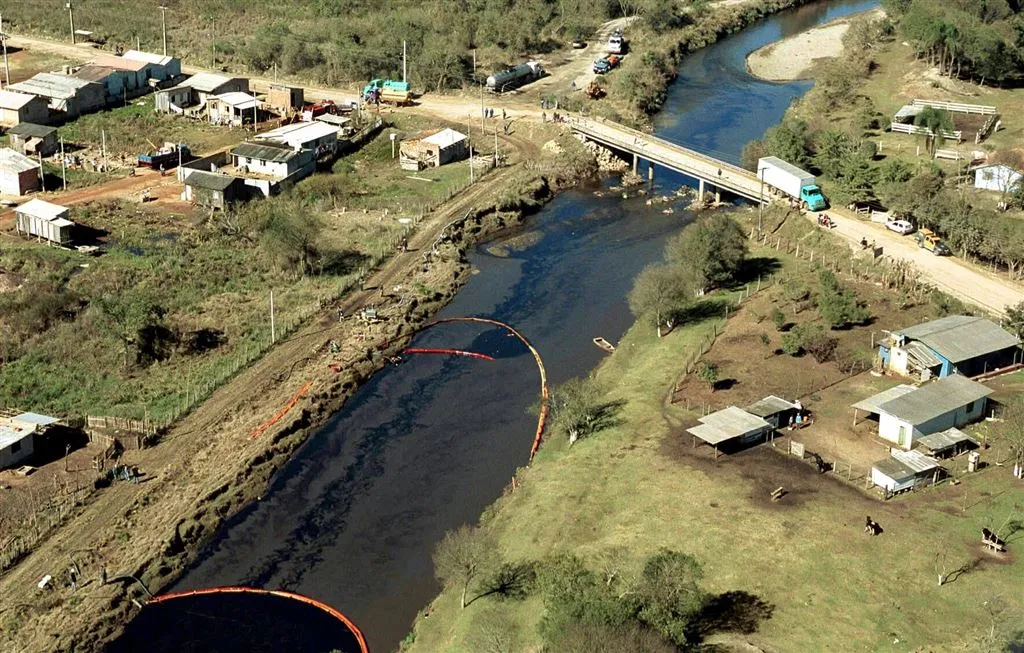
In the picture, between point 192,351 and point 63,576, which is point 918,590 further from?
point 192,351

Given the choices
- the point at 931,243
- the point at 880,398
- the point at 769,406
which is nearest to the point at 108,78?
the point at 931,243

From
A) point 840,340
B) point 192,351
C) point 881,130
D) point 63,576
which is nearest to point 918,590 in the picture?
point 840,340

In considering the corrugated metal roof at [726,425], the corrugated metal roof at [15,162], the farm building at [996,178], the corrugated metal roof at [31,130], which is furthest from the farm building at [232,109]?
the corrugated metal roof at [726,425]

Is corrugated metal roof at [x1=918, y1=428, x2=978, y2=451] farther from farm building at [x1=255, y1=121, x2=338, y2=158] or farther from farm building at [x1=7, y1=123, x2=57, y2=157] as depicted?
farm building at [x1=7, y1=123, x2=57, y2=157]

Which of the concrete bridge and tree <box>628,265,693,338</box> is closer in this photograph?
tree <box>628,265,693,338</box>

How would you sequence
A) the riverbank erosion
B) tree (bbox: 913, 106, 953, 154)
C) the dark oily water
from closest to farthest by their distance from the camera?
1. the riverbank erosion
2. the dark oily water
3. tree (bbox: 913, 106, 953, 154)

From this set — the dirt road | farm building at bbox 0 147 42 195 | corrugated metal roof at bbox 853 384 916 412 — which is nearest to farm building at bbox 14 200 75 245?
farm building at bbox 0 147 42 195
